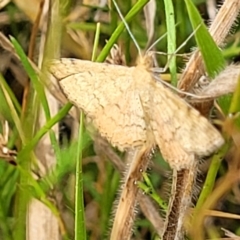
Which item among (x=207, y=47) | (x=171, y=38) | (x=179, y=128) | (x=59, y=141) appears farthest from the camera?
(x=59, y=141)

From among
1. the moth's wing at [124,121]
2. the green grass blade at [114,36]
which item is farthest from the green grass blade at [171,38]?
the moth's wing at [124,121]

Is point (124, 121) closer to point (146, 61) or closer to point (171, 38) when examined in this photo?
point (146, 61)

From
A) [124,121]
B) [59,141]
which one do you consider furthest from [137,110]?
[59,141]

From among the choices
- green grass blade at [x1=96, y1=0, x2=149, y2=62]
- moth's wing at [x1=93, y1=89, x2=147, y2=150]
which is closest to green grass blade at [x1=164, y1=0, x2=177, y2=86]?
green grass blade at [x1=96, y1=0, x2=149, y2=62]

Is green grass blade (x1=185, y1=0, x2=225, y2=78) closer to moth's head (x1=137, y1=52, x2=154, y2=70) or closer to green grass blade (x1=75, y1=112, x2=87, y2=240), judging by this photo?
moth's head (x1=137, y1=52, x2=154, y2=70)

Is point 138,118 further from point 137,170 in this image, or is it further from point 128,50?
point 128,50

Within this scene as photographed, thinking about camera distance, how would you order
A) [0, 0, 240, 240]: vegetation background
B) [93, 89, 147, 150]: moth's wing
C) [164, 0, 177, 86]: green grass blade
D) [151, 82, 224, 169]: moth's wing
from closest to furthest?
1. [151, 82, 224, 169]: moth's wing
2. [93, 89, 147, 150]: moth's wing
3. [164, 0, 177, 86]: green grass blade
4. [0, 0, 240, 240]: vegetation background

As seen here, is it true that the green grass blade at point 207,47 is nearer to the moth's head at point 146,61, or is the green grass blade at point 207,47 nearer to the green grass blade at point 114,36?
the moth's head at point 146,61
